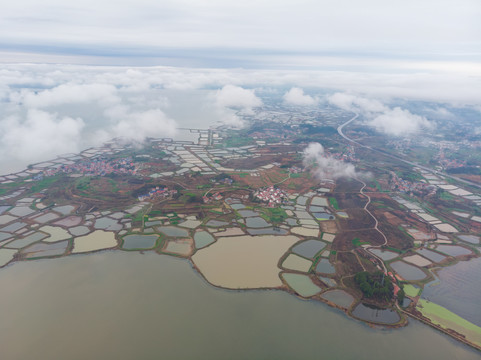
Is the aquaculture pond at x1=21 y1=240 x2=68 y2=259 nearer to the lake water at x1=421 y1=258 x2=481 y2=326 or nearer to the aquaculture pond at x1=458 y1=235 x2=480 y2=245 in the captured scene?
the lake water at x1=421 y1=258 x2=481 y2=326

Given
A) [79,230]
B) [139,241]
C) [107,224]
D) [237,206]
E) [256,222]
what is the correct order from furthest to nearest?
[237,206], [256,222], [107,224], [79,230], [139,241]

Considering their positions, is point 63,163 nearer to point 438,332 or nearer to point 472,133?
point 438,332

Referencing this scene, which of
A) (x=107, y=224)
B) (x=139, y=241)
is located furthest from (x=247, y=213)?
(x=107, y=224)

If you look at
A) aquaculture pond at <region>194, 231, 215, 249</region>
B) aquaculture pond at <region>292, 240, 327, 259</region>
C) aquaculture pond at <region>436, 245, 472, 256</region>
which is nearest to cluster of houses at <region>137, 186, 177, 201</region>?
aquaculture pond at <region>194, 231, 215, 249</region>

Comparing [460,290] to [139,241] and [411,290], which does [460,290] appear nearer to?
[411,290]

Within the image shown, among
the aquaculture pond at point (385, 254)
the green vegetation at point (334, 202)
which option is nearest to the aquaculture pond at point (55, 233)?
the aquaculture pond at point (385, 254)
